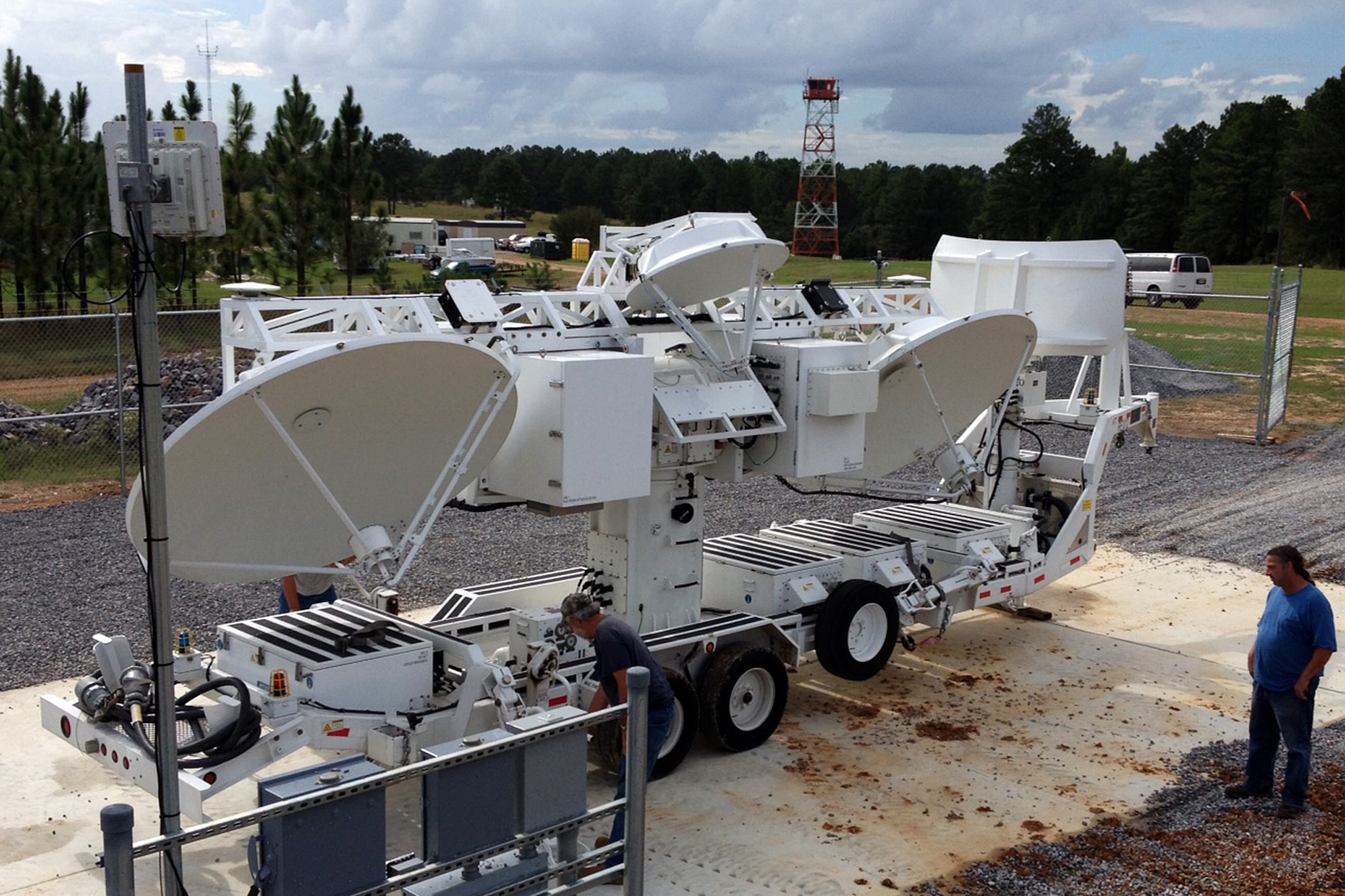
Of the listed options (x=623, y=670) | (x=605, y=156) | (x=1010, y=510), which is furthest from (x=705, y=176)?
(x=623, y=670)

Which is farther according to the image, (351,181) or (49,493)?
(351,181)

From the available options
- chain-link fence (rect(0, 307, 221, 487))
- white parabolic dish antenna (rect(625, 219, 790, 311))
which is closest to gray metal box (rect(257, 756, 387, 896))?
white parabolic dish antenna (rect(625, 219, 790, 311))

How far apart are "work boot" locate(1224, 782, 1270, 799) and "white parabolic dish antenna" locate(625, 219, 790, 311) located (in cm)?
430

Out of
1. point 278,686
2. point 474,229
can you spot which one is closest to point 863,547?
point 278,686

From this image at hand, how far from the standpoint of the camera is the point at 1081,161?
3231 inches

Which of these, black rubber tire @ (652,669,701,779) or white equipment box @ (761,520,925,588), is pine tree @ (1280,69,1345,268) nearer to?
white equipment box @ (761,520,925,588)

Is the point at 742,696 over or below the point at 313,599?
below

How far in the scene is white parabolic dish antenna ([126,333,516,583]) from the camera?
23.2ft

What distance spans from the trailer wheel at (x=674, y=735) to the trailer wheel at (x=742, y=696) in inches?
5.1

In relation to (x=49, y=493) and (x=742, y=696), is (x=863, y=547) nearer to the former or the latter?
(x=742, y=696)

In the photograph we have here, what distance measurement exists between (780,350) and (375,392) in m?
3.14

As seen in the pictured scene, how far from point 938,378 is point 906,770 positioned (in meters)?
3.30

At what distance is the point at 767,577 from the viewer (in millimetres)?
9719

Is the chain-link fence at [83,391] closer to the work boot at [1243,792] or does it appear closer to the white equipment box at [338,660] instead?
the white equipment box at [338,660]
